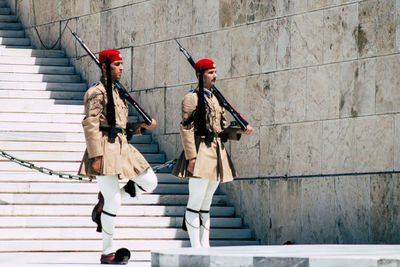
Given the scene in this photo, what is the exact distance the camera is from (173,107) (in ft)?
46.2

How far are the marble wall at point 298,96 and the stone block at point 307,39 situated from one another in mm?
12

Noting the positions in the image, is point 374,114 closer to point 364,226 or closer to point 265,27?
point 364,226

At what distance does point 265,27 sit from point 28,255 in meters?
4.37

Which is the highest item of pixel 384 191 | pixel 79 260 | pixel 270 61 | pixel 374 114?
pixel 270 61

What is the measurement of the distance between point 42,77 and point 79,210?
14.5ft

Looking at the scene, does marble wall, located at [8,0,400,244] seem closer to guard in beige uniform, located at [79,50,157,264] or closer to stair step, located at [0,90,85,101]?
stair step, located at [0,90,85,101]

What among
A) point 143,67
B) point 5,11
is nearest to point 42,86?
point 143,67

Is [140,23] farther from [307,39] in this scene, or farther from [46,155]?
[307,39]

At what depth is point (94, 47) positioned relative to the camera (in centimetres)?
1577

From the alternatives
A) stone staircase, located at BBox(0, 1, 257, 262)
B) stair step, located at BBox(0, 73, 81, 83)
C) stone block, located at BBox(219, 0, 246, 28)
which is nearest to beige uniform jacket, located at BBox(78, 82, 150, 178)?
stone staircase, located at BBox(0, 1, 257, 262)

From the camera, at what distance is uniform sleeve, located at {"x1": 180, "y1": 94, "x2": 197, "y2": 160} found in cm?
1009

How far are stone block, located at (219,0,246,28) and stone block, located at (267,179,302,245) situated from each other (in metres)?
2.30

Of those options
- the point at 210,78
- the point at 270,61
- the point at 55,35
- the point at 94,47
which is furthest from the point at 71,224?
the point at 55,35

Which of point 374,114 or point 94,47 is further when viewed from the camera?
point 94,47
